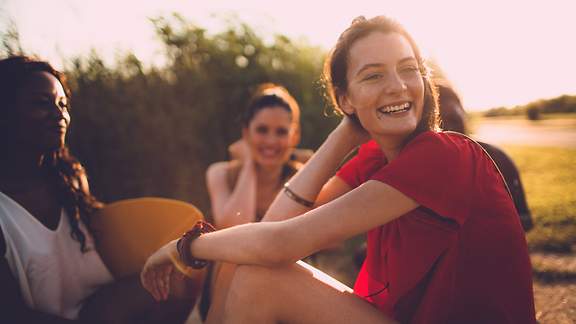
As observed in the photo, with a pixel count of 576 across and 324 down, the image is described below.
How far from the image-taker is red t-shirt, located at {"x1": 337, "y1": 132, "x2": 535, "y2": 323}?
1346 millimetres

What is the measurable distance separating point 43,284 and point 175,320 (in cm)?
76

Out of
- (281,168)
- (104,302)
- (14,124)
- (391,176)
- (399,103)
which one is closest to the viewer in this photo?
(391,176)

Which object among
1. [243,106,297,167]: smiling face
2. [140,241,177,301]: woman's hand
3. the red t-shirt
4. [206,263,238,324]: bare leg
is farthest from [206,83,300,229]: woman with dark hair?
the red t-shirt

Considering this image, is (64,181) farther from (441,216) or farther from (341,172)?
(441,216)

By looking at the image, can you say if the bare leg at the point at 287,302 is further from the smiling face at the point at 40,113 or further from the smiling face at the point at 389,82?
the smiling face at the point at 40,113

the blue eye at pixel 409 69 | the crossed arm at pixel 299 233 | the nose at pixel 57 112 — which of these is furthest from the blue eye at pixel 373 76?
the nose at pixel 57 112

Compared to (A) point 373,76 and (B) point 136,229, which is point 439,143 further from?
(B) point 136,229

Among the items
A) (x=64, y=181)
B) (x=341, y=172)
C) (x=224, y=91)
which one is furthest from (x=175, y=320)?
(x=224, y=91)

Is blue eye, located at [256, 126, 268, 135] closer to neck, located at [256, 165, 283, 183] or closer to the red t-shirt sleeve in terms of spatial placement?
neck, located at [256, 165, 283, 183]

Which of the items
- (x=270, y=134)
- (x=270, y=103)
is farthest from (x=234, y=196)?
(x=270, y=103)

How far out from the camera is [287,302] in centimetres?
163

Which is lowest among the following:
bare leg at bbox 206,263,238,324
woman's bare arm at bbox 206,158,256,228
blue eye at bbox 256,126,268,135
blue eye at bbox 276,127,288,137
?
bare leg at bbox 206,263,238,324

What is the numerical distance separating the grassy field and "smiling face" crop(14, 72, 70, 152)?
4.43 m

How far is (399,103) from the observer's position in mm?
1720
